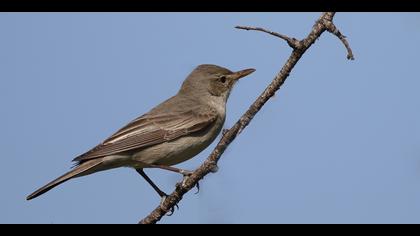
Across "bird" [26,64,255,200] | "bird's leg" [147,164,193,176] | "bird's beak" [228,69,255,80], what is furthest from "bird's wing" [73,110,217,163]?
"bird's beak" [228,69,255,80]

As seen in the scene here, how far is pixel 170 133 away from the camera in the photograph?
8.83 metres

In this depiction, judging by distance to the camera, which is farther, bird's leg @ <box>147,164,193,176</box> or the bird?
the bird

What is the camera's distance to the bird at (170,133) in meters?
8.18

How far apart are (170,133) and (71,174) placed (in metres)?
1.77

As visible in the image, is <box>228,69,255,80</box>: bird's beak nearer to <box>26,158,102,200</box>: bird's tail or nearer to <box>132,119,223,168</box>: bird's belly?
<box>132,119,223,168</box>: bird's belly

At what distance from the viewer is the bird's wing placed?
27.3 ft

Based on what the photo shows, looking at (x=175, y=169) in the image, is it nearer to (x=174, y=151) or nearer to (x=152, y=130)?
(x=174, y=151)

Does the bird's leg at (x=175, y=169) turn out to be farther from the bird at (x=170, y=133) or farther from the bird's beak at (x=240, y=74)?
the bird's beak at (x=240, y=74)

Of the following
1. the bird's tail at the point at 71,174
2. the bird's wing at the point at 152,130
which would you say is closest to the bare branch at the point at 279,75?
the bird's tail at the point at 71,174

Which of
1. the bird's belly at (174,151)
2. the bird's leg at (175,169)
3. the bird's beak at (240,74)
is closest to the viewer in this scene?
the bird's leg at (175,169)

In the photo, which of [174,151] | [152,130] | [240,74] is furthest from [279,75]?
[240,74]
